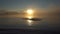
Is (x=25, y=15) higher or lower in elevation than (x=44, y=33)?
higher

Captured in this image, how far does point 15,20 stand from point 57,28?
2.00 m

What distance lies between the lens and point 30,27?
31.5 feet

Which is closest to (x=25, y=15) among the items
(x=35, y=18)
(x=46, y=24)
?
(x=35, y=18)

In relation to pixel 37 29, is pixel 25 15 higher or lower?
higher

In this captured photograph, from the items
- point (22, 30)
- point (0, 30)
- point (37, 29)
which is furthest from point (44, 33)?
point (0, 30)

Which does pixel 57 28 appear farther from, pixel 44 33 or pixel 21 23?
pixel 21 23

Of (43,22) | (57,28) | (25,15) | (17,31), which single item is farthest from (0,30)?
(57,28)

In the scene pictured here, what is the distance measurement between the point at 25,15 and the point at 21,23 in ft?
1.75

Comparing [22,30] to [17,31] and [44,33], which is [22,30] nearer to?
[17,31]

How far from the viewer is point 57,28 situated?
941cm

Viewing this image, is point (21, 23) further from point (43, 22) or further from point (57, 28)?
point (57, 28)

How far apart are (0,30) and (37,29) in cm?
172

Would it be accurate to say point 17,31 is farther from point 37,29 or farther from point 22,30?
point 37,29

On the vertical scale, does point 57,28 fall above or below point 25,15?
below
